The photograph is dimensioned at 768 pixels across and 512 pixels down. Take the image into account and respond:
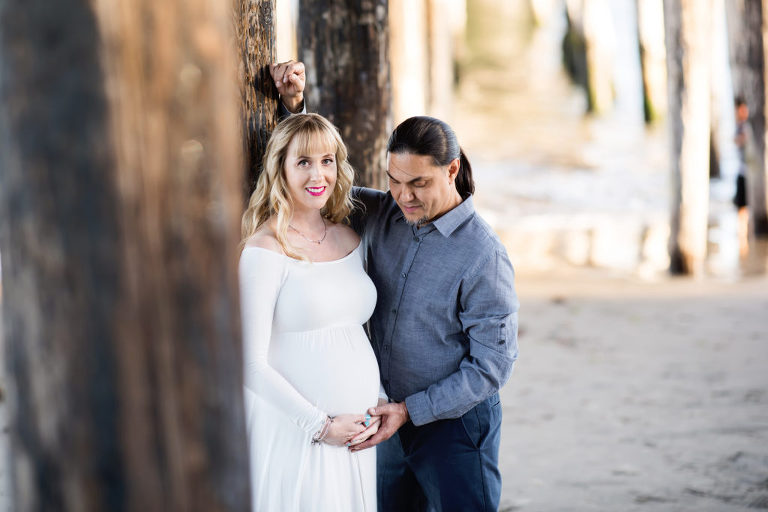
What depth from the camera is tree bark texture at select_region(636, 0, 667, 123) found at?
1655cm

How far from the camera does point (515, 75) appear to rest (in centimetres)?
2984

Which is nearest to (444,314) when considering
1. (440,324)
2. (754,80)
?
(440,324)

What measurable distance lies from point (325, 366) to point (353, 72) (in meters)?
1.68

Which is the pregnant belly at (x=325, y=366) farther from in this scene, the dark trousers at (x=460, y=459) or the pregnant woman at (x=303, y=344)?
the dark trousers at (x=460, y=459)

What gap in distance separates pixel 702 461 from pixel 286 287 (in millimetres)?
2809

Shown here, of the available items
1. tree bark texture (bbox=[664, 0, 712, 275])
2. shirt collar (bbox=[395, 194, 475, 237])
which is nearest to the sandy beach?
tree bark texture (bbox=[664, 0, 712, 275])

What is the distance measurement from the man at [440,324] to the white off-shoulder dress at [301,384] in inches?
5.7

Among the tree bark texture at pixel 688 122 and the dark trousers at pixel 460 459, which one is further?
the tree bark texture at pixel 688 122

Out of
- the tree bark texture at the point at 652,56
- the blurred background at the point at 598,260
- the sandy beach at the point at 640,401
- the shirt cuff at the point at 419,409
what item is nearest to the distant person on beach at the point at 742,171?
the blurred background at the point at 598,260

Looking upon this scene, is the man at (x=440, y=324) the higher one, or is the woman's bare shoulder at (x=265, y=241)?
the woman's bare shoulder at (x=265, y=241)

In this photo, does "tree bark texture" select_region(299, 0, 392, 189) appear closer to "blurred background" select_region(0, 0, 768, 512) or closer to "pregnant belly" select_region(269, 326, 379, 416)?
"blurred background" select_region(0, 0, 768, 512)

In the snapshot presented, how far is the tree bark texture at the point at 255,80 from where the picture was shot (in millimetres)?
2467

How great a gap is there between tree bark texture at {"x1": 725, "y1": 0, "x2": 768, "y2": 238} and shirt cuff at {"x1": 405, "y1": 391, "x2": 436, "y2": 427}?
8.21 m

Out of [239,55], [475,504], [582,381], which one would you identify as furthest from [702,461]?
[239,55]
